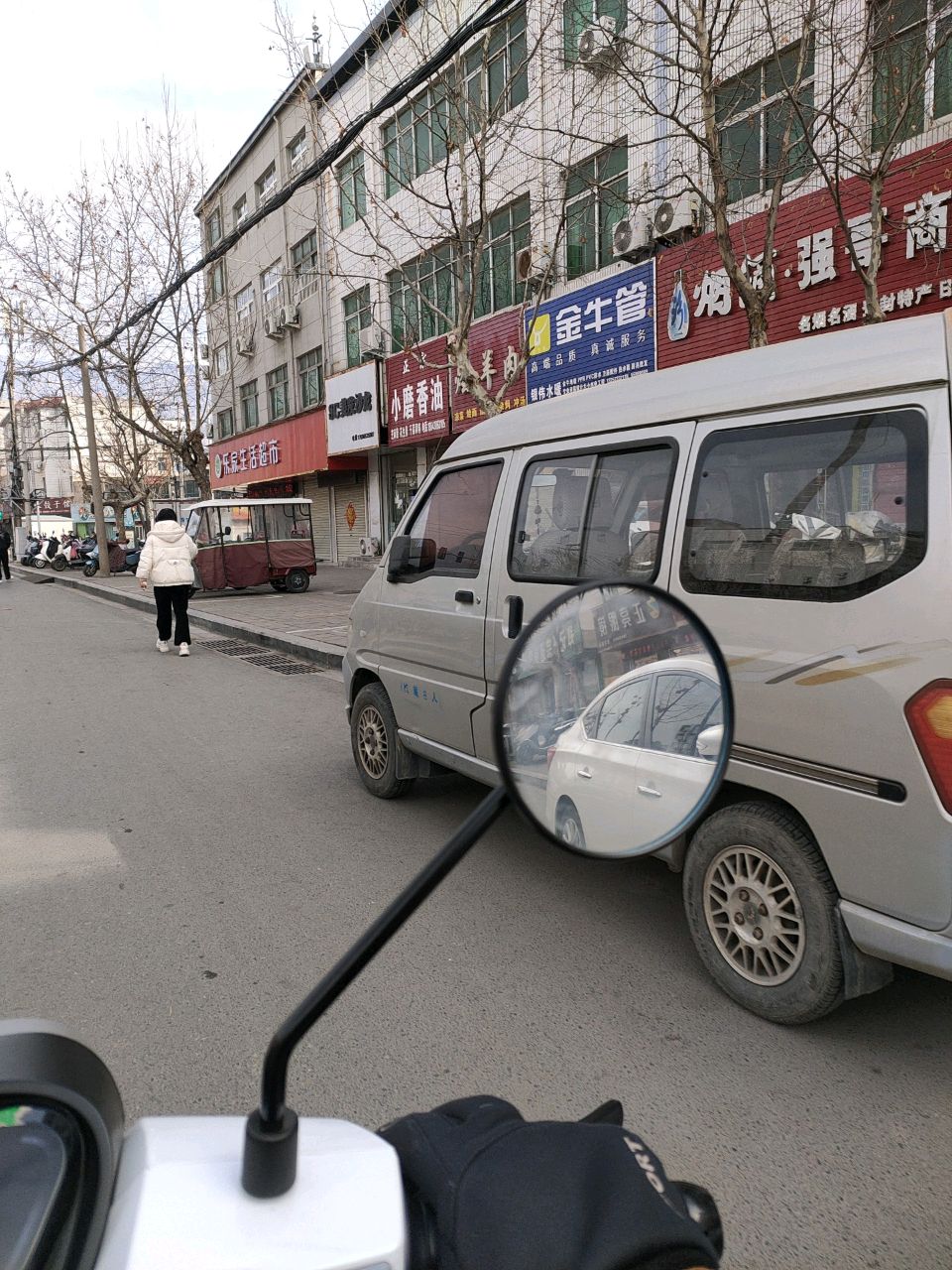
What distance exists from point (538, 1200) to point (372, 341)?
22529 millimetres

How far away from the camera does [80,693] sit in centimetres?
855

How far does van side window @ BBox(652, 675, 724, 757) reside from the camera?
1.32m

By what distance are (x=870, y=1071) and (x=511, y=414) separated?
9.68 ft

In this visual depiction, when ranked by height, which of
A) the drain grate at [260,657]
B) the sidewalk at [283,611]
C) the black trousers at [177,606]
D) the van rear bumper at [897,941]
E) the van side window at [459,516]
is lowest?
the drain grate at [260,657]

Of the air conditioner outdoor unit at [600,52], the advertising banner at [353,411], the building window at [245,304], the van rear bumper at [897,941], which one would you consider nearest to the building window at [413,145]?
the advertising banner at [353,411]

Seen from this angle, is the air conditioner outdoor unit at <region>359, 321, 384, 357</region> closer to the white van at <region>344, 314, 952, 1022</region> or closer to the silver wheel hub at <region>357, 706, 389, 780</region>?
the silver wheel hub at <region>357, 706, 389, 780</region>

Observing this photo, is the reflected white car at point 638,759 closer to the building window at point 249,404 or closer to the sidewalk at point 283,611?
the sidewalk at point 283,611

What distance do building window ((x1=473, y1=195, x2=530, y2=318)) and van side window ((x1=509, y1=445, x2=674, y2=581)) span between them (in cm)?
1339

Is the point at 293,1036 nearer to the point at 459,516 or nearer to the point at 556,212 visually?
the point at 459,516

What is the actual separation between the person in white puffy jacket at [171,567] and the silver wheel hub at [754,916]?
29.0ft

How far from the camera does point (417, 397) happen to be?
19.8m

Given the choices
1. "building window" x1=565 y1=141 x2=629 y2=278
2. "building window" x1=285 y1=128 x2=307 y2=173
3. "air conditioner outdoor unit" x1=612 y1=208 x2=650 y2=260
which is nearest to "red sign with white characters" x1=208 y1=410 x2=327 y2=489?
"building window" x1=285 y1=128 x2=307 y2=173

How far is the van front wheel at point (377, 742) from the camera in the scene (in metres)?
5.06

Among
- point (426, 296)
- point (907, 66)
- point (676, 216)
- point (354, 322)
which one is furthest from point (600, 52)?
point (354, 322)
